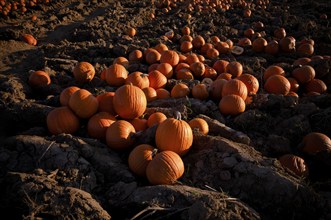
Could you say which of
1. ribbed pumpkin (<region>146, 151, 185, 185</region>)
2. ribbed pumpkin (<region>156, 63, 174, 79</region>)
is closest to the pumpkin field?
ribbed pumpkin (<region>146, 151, 185, 185</region>)

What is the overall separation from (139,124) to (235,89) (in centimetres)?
196

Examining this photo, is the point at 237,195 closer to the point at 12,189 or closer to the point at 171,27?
the point at 12,189

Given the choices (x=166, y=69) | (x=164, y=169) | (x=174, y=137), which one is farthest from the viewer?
(x=166, y=69)

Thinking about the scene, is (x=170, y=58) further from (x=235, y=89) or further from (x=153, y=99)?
(x=235, y=89)

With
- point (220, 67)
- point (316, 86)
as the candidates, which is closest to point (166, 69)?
point (220, 67)

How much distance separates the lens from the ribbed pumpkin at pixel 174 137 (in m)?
3.48

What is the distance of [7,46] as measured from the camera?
8.03 metres

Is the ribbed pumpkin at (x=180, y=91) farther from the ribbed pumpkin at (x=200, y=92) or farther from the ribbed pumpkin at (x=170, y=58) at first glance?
the ribbed pumpkin at (x=170, y=58)

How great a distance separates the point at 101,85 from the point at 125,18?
22.6ft

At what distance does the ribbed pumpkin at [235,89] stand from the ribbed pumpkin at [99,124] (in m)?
2.25

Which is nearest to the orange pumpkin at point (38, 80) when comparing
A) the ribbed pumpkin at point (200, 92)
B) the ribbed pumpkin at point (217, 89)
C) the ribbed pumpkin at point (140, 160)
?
the ribbed pumpkin at point (200, 92)

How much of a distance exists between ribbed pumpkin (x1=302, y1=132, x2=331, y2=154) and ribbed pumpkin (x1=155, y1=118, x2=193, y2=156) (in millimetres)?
Answer: 1845

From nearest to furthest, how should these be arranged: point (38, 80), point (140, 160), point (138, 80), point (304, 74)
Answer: point (140, 160) < point (138, 80) < point (38, 80) < point (304, 74)

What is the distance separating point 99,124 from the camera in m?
3.97
